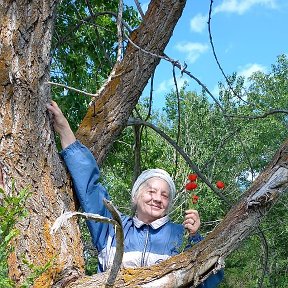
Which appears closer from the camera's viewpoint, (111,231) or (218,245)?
(218,245)

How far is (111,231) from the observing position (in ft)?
8.29

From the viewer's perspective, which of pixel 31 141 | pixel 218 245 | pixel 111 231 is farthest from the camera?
pixel 111 231

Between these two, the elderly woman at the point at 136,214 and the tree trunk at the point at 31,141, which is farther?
the elderly woman at the point at 136,214

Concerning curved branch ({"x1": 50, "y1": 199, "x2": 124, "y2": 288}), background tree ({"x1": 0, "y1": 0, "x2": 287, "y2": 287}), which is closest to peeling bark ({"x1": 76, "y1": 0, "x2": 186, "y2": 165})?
background tree ({"x1": 0, "y1": 0, "x2": 287, "y2": 287})

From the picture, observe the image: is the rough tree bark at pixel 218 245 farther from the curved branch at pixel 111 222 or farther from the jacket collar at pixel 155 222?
the jacket collar at pixel 155 222

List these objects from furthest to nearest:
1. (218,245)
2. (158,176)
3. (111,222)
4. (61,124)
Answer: (158,176), (61,124), (218,245), (111,222)

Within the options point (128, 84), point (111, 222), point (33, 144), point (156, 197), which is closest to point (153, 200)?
point (156, 197)

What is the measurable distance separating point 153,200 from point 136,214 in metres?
0.16

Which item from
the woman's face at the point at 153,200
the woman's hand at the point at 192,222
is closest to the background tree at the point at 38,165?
the woman's hand at the point at 192,222

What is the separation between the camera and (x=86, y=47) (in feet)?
18.0

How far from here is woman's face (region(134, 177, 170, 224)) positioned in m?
2.60

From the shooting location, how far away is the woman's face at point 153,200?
8.54ft

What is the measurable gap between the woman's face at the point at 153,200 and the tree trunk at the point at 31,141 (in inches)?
15.9

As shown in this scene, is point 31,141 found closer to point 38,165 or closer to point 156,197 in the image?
point 38,165
